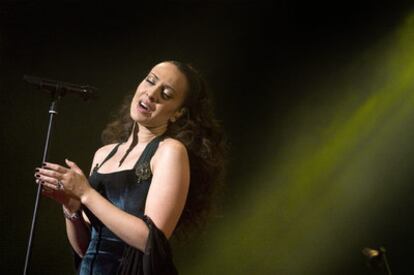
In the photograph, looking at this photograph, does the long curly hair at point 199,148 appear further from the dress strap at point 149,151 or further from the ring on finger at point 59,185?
the ring on finger at point 59,185

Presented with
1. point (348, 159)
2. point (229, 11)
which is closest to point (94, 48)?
point (229, 11)

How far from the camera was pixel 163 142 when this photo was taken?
158 centimetres

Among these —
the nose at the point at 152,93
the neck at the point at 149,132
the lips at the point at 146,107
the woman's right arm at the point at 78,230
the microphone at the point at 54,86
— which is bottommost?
the woman's right arm at the point at 78,230

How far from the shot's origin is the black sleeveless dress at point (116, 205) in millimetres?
1480

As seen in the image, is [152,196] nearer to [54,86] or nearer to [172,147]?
[172,147]

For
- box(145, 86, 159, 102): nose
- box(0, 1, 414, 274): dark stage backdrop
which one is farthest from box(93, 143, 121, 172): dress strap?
box(0, 1, 414, 274): dark stage backdrop

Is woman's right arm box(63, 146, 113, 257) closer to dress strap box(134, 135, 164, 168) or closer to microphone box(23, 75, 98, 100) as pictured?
dress strap box(134, 135, 164, 168)

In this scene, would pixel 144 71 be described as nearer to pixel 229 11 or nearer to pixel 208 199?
pixel 229 11

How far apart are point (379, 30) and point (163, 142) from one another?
6.51ft

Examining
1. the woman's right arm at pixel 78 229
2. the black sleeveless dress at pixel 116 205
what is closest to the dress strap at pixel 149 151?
the black sleeveless dress at pixel 116 205

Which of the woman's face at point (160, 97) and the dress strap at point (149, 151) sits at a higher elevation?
the woman's face at point (160, 97)

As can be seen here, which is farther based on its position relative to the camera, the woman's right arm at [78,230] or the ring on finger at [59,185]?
the woman's right arm at [78,230]

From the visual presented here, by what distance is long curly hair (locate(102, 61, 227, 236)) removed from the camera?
1661 mm

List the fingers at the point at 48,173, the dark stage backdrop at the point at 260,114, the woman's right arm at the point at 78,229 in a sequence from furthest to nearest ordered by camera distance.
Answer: the dark stage backdrop at the point at 260,114, the woman's right arm at the point at 78,229, the fingers at the point at 48,173
